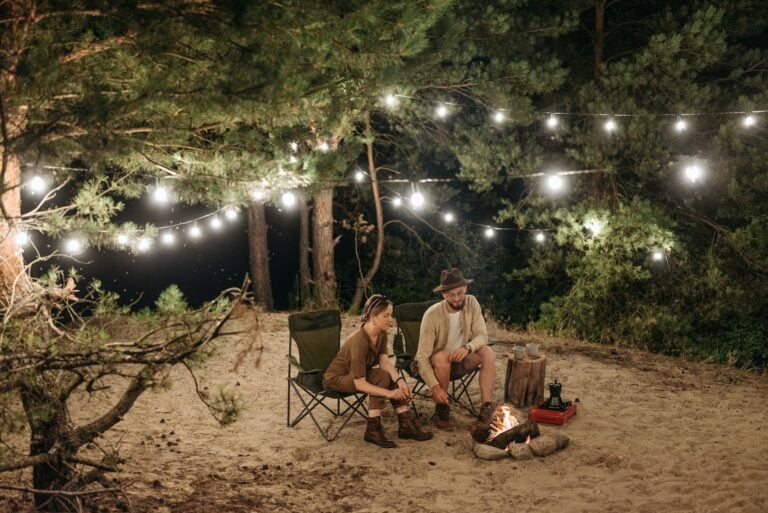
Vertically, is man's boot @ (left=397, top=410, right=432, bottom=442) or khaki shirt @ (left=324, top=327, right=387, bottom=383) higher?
khaki shirt @ (left=324, top=327, right=387, bottom=383)

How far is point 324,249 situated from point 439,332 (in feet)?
19.4

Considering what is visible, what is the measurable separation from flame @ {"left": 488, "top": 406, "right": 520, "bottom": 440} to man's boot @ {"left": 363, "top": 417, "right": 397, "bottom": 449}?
638mm

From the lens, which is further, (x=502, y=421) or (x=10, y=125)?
(x=502, y=421)

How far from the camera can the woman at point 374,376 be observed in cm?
501

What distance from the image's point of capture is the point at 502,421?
16.5 ft

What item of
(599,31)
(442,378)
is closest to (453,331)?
(442,378)

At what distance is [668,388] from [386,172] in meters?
7.28

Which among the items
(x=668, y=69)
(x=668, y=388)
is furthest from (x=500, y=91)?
(x=668, y=388)

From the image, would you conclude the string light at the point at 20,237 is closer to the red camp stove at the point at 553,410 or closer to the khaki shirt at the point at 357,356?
the khaki shirt at the point at 357,356

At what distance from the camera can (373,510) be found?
4.09 meters

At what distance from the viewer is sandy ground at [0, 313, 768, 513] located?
4133 mm

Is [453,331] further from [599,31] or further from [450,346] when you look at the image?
[599,31]

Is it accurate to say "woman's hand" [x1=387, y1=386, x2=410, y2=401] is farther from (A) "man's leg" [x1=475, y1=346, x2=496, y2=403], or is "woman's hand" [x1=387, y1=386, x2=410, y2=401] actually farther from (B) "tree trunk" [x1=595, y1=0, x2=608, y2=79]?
(B) "tree trunk" [x1=595, y1=0, x2=608, y2=79]

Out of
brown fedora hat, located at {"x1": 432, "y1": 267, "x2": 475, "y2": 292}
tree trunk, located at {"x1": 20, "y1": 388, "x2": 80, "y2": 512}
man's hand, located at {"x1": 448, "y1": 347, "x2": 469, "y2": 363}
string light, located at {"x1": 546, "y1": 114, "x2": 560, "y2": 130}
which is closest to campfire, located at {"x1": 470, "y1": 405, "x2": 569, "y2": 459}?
man's hand, located at {"x1": 448, "y1": 347, "x2": 469, "y2": 363}
